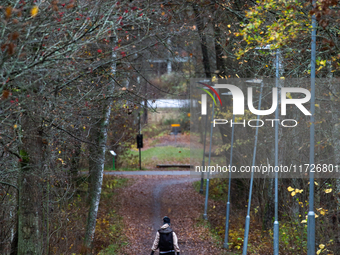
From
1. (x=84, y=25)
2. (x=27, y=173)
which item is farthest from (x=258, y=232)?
(x=84, y=25)

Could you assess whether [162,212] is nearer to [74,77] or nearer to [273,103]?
[273,103]

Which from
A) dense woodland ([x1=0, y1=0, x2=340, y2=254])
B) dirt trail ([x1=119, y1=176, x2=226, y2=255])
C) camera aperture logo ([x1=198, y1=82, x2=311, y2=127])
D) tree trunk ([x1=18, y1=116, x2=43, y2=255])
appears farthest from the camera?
dirt trail ([x1=119, y1=176, x2=226, y2=255])

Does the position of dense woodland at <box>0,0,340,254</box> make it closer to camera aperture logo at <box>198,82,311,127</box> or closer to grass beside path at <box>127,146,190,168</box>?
camera aperture logo at <box>198,82,311,127</box>

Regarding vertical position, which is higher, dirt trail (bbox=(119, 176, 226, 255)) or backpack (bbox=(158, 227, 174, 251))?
backpack (bbox=(158, 227, 174, 251))

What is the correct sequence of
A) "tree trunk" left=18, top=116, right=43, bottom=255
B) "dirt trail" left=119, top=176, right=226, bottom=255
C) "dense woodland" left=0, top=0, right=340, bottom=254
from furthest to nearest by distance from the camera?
"dirt trail" left=119, top=176, right=226, bottom=255 → "tree trunk" left=18, top=116, right=43, bottom=255 → "dense woodland" left=0, top=0, right=340, bottom=254

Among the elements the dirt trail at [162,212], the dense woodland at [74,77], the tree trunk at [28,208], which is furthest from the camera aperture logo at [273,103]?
the tree trunk at [28,208]

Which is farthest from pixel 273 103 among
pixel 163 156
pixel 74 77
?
pixel 163 156

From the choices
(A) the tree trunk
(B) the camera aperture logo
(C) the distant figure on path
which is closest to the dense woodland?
(A) the tree trunk

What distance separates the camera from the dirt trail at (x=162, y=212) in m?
16.2

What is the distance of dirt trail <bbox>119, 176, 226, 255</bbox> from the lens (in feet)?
53.1

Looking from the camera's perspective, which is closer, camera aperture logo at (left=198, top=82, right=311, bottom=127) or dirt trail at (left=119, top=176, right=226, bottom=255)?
camera aperture logo at (left=198, top=82, right=311, bottom=127)

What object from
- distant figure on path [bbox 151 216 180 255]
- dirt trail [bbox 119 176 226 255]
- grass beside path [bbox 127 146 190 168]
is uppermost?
grass beside path [bbox 127 146 190 168]

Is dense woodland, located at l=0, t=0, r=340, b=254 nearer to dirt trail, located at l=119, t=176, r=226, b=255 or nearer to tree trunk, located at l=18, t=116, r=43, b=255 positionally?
tree trunk, located at l=18, t=116, r=43, b=255

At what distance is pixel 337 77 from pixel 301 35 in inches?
145
